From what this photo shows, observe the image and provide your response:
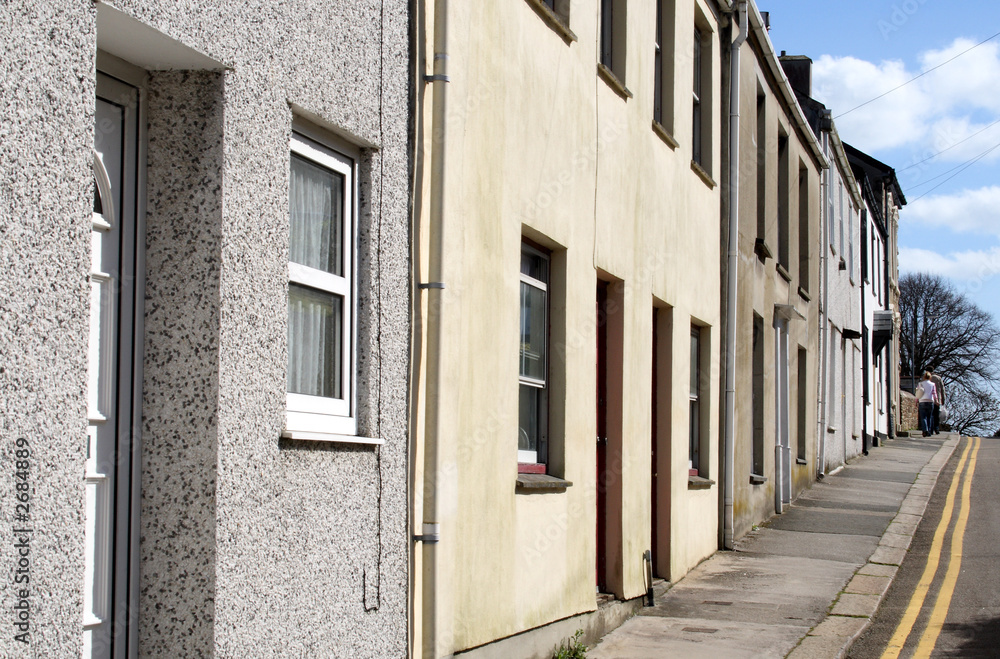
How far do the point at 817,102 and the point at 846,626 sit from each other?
15319mm

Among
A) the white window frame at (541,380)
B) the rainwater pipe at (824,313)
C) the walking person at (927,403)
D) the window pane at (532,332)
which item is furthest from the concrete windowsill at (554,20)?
the walking person at (927,403)

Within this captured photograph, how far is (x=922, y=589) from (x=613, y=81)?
5.76 meters

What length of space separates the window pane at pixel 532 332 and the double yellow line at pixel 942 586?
3.28 m

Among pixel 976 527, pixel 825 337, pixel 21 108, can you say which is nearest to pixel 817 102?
pixel 825 337

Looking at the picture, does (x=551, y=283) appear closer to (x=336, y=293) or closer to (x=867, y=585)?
(x=336, y=293)

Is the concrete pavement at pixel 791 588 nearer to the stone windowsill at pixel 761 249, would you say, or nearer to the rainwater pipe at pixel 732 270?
the rainwater pipe at pixel 732 270

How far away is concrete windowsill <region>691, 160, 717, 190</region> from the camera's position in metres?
12.4

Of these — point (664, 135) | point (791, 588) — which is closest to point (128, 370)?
point (664, 135)

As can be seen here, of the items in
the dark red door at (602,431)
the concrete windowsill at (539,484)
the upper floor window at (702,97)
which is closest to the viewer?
the concrete windowsill at (539,484)

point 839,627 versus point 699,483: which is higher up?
point 699,483

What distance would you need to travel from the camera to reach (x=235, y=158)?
4.39 metres

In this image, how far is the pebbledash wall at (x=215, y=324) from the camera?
10.9 ft

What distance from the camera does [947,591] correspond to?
1095cm

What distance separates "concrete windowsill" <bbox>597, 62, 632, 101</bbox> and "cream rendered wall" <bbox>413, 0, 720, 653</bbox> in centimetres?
7
